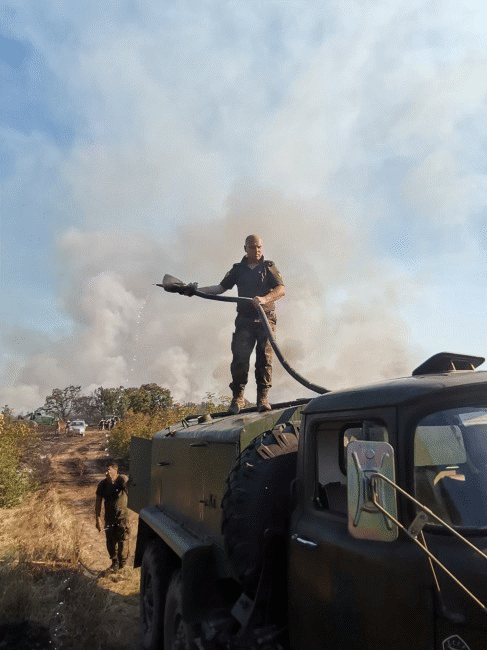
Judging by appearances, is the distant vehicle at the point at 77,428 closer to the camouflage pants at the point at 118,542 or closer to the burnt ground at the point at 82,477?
the burnt ground at the point at 82,477

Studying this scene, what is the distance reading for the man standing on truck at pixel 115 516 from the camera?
953 centimetres

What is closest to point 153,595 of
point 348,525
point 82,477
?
point 348,525

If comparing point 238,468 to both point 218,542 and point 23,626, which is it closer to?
point 218,542

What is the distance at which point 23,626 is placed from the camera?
642 cm

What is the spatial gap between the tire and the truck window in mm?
2637

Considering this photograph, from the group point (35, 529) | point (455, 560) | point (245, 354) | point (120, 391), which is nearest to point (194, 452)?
point (245, 354)

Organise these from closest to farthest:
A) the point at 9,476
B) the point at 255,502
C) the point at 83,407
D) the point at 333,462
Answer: the point at 333,462 < the point at 255,502 < the point at 9,476 < the point at 83,407

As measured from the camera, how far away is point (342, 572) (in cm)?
292

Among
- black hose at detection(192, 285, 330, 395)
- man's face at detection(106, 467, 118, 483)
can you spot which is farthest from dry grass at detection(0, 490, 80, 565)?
black hose at detection(192, 285, 330, 395)

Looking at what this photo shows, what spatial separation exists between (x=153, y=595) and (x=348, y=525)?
3543 mm

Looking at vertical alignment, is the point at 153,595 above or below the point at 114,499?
below

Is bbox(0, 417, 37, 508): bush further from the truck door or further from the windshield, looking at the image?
the windshield

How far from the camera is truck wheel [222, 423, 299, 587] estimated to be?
362 centimetres

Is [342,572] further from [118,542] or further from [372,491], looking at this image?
[118,542]
